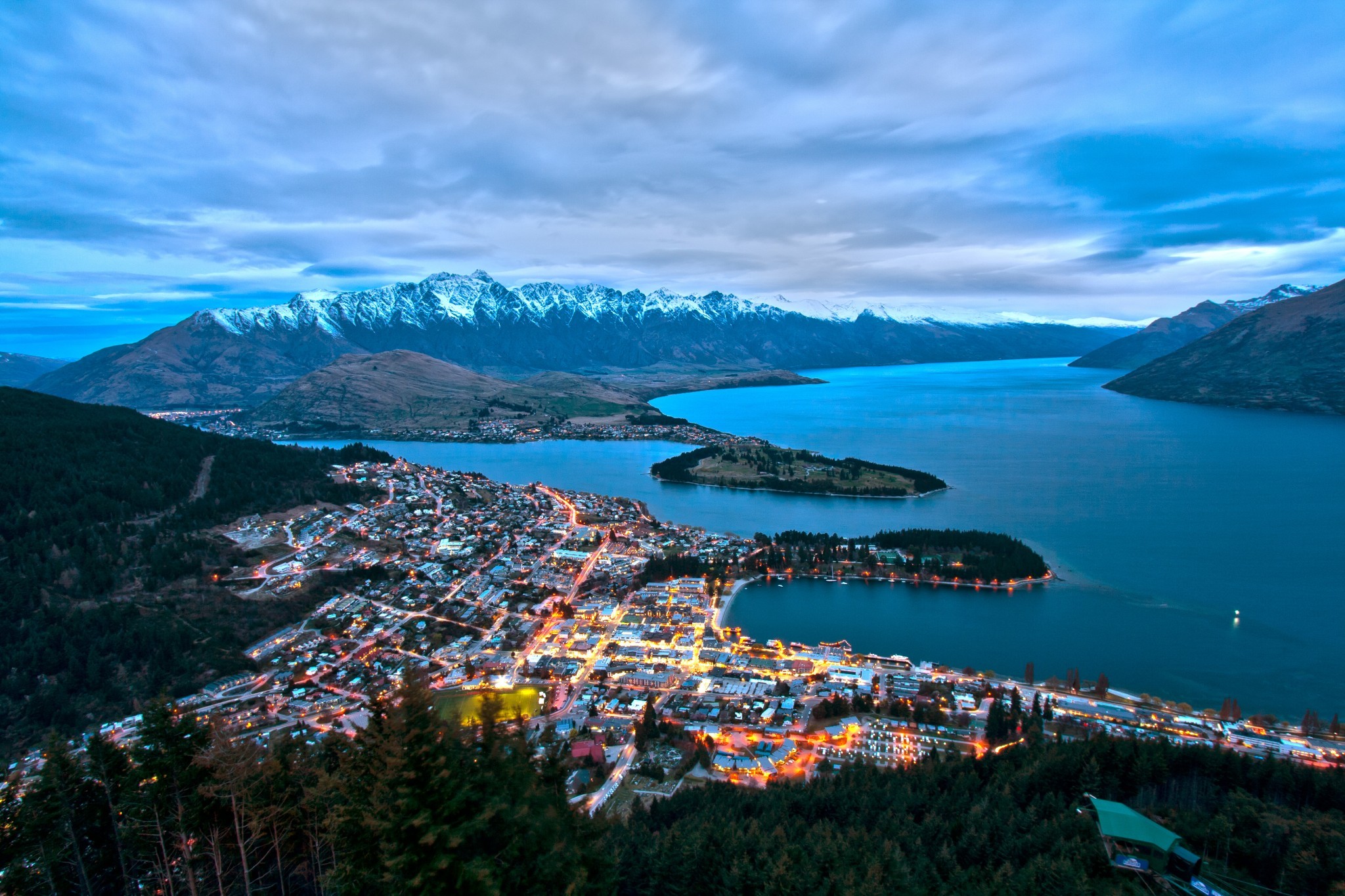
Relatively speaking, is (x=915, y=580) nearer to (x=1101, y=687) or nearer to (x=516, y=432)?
(x=1101, y=687)

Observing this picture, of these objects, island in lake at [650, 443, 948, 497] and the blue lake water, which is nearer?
the blue lake water

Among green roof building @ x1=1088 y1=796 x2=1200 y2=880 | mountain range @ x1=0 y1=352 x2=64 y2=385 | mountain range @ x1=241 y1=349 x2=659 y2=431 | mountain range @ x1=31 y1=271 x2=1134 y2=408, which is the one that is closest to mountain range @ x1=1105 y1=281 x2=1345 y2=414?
mountain range @ x1=241 y1=349 x2=659 y2=431

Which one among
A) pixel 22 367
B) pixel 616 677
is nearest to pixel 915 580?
pixel 616 677

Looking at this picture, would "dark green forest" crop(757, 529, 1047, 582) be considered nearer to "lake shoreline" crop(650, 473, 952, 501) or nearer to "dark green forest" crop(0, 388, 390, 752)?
"lake shoreline" crop(650, 473, 952, 501)

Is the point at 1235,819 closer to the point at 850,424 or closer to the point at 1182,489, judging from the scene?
the point at 1182,489

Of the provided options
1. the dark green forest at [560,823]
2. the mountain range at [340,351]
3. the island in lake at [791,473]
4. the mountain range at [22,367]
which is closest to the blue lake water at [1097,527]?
the island in lake at [791,473]

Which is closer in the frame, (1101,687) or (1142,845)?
(1142,845)

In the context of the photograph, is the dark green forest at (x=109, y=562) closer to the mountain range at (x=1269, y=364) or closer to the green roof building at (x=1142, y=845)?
the green roof building at (x=1142, y=845)

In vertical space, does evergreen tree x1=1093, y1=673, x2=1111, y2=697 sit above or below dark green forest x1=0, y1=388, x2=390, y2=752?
below
